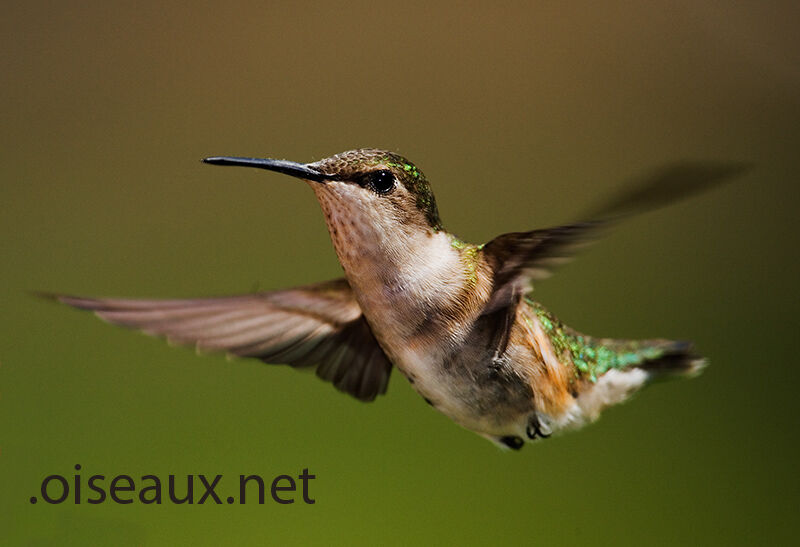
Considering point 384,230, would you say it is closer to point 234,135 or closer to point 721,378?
point 234,135

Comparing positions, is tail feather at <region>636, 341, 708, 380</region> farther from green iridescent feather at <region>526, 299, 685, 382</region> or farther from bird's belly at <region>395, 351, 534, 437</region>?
bird's belly at <region>395, 351, 534, 437</region>

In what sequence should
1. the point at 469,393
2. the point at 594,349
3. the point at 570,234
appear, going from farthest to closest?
the point at 594,349 → the point at 469,393 → the point at 570,234

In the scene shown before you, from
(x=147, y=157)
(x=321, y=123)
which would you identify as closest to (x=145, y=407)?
(x=147, y=157)

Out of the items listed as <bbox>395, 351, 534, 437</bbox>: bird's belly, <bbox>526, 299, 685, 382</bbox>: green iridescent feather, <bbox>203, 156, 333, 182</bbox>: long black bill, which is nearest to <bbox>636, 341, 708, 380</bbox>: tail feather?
<bbox>526, 299, 685, 382</bbox>: green iridescent feather

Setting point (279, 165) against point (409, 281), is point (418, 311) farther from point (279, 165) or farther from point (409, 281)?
point (279, 165)

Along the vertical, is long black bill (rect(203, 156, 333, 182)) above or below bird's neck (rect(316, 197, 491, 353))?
above

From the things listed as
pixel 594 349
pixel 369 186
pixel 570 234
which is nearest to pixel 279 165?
pixel 369 186
